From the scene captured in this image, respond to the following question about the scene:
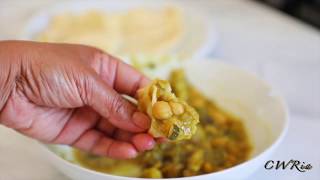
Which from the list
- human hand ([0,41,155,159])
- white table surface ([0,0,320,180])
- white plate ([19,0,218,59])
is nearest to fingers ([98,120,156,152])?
human hand ([0,41,155,159])

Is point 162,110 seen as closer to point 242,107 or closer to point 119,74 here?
point 119,74

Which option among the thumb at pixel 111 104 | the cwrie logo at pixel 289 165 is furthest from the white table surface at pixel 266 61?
the thumb at pixel 111 104

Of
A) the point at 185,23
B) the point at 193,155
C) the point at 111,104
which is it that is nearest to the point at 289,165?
the point at 193,155

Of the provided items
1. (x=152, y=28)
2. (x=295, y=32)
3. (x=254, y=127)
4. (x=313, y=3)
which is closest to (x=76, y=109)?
(x=254, y=127)

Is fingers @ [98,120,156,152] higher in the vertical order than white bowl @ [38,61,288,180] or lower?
lower

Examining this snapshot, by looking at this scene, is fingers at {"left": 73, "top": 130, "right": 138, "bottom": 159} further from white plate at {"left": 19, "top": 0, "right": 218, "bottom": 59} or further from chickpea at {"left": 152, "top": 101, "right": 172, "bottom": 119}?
white plate at {"left": 19, "top": 0, "right": 218, "bottom": 59}

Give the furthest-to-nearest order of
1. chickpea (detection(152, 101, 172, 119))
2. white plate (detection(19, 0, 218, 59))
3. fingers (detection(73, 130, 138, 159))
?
white plate (detection(19, 0, 218, 59))
fingers (detection(73, 130, 138, 159))
chickpea (detection(152, 101, 172, 119))

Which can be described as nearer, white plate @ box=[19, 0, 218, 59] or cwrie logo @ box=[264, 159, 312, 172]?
cwrie logo @ box=[264, 159, 312, 172]
